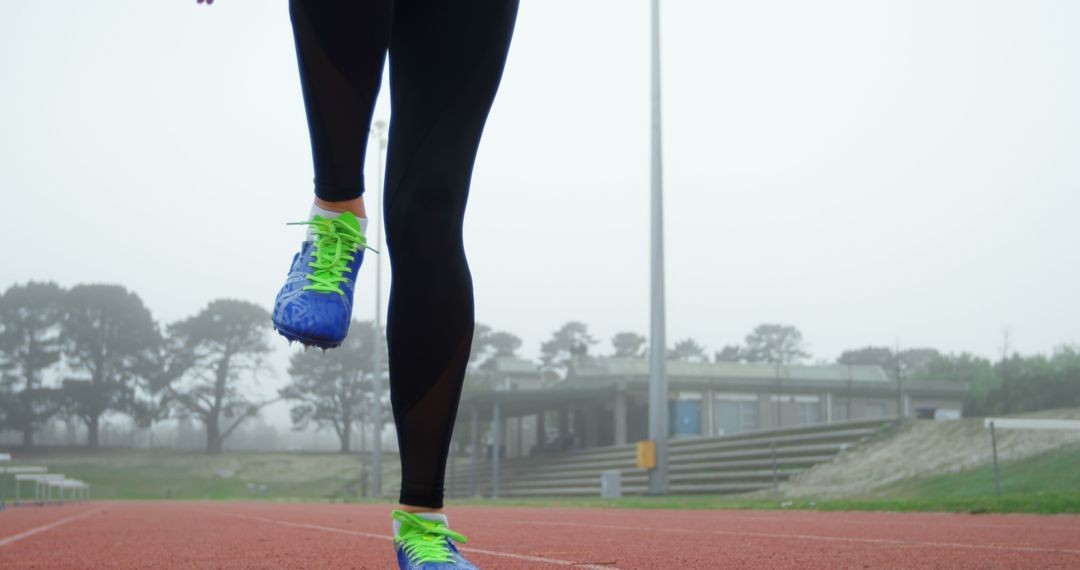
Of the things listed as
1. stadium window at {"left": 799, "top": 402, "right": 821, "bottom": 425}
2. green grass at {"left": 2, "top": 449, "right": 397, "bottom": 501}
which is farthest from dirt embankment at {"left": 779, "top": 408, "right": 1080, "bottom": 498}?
green grass at {"left": 2, "top": 449, "right": 397, "bottom": 501}

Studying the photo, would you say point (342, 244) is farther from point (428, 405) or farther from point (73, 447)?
point (73, 447)

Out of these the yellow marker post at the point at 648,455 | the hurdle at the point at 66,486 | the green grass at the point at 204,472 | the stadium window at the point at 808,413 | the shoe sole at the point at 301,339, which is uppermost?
the shoe sole at the point at 301,339

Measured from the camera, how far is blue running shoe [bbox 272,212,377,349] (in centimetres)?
140

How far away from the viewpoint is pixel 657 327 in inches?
666

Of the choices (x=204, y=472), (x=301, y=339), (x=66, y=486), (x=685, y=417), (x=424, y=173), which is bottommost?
(x=204, y=472)

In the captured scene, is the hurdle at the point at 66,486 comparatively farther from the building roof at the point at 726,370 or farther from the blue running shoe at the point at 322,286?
the blue running shoe at the point at 322,286

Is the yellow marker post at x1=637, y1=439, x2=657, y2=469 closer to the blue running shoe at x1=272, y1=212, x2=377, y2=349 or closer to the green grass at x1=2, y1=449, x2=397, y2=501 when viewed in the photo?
the blue running shoe at x1=272, y1=212, x2=377, y2=349

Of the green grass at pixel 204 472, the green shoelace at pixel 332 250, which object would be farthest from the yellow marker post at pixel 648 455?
the green grass at pixel 204 472

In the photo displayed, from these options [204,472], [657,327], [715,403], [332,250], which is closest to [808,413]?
[715,403]

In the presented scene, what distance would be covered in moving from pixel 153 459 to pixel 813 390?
3670cm

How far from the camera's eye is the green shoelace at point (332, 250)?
1.45 meters

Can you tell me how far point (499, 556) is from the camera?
2.78 meters

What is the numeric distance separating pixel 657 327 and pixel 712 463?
22.9ft

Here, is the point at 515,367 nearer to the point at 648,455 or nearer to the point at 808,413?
the point at 808,413
